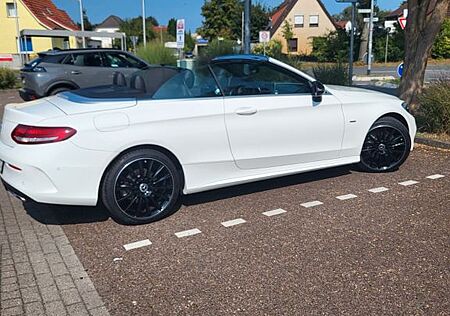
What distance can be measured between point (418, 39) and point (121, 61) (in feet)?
26.6

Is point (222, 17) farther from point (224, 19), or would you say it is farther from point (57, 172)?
point (57, 172)

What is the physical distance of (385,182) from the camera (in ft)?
17.4

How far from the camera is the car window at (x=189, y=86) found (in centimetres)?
431

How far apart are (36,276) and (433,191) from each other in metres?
4.29

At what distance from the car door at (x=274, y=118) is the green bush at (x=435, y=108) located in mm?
3276

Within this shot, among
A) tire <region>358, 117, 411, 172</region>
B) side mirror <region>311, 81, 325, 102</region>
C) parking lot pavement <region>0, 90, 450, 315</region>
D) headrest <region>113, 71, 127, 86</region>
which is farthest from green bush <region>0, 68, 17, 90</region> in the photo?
tire <region>358, 117, 411, 172</region>

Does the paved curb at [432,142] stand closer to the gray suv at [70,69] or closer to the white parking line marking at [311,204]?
the white parking line marking at [311,204]

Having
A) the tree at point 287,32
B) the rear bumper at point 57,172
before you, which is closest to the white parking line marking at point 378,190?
the rear bumper at point 57,172

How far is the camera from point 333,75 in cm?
1261

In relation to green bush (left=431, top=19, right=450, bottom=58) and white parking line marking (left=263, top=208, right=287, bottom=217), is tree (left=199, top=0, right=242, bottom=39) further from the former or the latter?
white parking line marking (left=263, top=208, right=287, bottom=217)

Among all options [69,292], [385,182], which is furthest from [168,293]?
[385,182]

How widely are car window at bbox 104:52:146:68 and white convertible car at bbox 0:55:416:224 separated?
7697 mm

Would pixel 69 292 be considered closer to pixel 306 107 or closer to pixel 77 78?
pixel 306 107

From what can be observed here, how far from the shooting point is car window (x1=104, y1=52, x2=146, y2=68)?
12.3 metres
